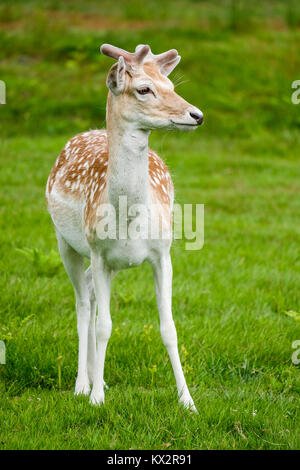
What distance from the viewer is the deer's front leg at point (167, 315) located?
4.14 m

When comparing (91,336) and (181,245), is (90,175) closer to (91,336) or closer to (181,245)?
(91,336)

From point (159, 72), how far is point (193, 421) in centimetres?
197

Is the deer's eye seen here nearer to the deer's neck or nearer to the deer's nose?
the deer's neck

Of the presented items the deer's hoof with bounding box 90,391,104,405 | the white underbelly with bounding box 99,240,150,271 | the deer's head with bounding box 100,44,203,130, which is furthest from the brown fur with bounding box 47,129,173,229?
the deer's hoof with bounding box 90,391,104,405

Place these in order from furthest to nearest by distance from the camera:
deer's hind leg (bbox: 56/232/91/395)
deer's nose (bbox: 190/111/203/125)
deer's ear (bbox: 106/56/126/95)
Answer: deer's hind leg (bbox: 56/232/91/395) < deer's ear (bbox: 106/56/126/95) < deer's nose (bbox: 190/111/203/125)

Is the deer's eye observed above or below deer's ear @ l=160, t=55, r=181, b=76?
below

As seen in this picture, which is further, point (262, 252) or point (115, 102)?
point (262, 252)

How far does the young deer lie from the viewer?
3.66 meters

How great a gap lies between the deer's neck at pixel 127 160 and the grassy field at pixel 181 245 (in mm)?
872

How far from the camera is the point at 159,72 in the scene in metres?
3.79

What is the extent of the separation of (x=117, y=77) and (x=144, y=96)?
0.19 metres

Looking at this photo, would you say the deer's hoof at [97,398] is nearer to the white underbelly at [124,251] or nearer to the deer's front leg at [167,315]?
the deer's front leg at [167,315]
